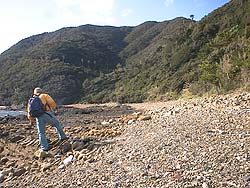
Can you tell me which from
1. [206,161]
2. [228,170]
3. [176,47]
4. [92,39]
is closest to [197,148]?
[206,161]

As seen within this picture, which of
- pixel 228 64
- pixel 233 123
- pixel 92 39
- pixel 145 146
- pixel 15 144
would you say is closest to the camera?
pixel 145 146

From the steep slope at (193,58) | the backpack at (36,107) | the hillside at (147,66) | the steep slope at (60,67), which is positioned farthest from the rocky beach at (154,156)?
the steep slope at (60,67)

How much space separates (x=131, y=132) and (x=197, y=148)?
308cm

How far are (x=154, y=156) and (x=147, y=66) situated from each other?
50446 millimetres

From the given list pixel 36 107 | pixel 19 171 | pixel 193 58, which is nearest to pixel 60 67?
pixel 193 58

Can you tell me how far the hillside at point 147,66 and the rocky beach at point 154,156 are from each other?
557cm

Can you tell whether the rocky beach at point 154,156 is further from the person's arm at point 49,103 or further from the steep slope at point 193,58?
the steep slope at point 193,58

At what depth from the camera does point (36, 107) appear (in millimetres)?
9750

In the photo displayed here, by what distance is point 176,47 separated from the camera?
51875 millimetres

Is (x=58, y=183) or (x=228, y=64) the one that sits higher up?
(x=228, y=64)

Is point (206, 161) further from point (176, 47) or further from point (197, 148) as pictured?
point (176, 47)

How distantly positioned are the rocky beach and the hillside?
18.3 feet

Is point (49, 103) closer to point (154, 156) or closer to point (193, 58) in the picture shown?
point (154, 156)

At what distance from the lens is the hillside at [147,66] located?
2336 centimetres
